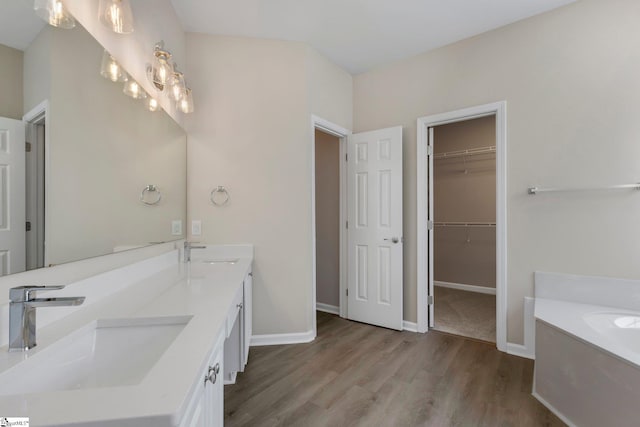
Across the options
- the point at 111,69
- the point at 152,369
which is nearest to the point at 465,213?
the point at 111,69

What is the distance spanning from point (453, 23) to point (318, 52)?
46.9 inches

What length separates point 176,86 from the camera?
203cm

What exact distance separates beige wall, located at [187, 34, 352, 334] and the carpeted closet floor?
152 centimetres

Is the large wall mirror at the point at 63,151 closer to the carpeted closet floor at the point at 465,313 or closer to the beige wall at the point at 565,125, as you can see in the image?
the beige wall at the point at 565,125

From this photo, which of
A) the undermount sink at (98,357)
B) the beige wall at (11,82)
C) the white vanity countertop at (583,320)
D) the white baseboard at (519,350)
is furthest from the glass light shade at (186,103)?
the white baseboard at (519,350)

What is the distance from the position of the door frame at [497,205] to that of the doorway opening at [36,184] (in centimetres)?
265

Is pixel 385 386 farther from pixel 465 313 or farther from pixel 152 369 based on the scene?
pixel 465 313

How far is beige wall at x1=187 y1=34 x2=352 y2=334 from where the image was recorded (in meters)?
2.47

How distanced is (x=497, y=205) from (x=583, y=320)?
1.00m

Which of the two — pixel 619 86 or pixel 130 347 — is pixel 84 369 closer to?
pixel 130 347

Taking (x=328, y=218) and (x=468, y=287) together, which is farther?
(x=468, y=287)

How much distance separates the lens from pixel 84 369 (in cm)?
86

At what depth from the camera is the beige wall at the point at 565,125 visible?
202cm

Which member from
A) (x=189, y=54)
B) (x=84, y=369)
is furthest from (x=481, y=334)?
(x=189, y=54)
